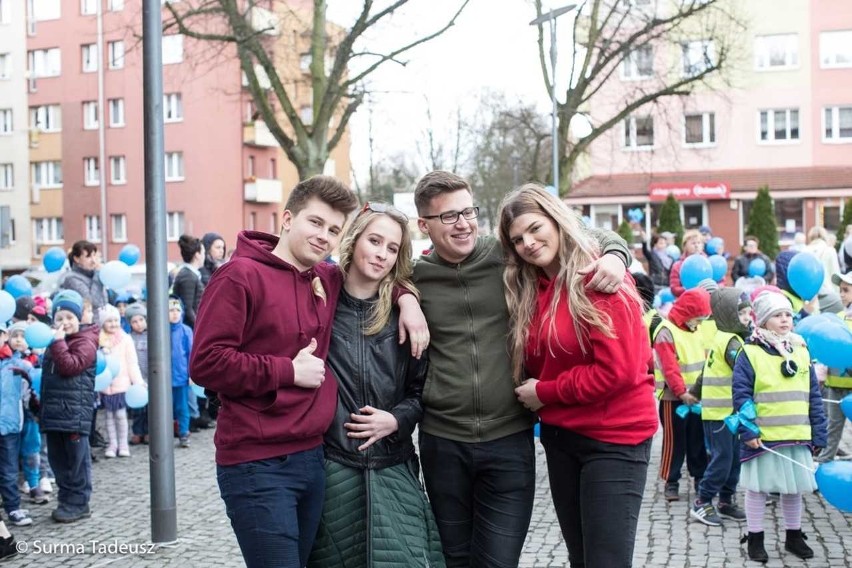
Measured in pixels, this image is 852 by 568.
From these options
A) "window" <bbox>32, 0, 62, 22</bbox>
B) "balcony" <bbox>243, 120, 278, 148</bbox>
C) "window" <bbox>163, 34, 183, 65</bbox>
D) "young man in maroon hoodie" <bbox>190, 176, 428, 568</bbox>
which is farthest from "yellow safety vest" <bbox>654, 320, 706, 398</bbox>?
"window" <bbox>32, 0, 62, 22</bbox>

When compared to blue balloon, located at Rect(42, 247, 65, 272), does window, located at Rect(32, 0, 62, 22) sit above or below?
above

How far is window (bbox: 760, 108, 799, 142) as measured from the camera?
1634 inches

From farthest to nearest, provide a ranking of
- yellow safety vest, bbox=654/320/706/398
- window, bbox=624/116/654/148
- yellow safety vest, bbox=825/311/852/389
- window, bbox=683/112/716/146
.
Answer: window, bbox=683/112/716/146 < window, bbox=624/116/654/148 < yellow safety vest, bbox=825/311/852/389 < yellow safety vest, bbox=654/320/706/398

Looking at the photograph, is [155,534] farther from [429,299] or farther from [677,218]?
[677,218]

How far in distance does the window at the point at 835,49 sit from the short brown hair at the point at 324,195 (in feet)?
137

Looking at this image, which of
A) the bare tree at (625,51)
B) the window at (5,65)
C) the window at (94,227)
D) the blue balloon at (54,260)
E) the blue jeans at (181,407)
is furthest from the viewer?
the window at (5,65)

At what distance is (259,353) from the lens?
12.0 feet

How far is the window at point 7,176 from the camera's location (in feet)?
162

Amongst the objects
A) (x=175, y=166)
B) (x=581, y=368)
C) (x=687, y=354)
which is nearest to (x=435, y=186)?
(x=581, y=368)

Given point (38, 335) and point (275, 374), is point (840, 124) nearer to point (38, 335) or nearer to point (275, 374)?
point (38, 335)

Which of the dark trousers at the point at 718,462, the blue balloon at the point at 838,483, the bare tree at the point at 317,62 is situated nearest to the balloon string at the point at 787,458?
the dark trousers at the point at 718,462

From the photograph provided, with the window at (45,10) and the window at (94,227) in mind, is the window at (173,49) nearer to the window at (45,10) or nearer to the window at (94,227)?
the window at (45,10)

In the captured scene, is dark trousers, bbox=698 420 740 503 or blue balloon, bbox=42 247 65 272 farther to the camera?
blue balloon, bbox=42 247 65 272

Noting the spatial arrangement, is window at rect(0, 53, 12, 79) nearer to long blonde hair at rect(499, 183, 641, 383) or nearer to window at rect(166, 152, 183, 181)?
window at rect(166, 152, 183, 181)
